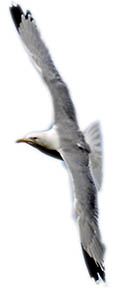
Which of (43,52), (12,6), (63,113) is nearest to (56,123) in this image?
(63,113)

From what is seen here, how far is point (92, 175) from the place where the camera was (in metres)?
6.62

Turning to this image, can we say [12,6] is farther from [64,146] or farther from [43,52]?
[64,146]

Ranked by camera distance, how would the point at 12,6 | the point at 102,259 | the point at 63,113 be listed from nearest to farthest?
1. the point at 102,259
2. the point at 63,113
3. the point at 12,6

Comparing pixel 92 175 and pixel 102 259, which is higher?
pixel 92 175

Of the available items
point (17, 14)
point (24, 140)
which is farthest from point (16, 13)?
point (24, 140)

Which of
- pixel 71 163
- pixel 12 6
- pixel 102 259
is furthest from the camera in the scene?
pixel 12 6

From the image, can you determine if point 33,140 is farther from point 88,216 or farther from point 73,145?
point 88,216

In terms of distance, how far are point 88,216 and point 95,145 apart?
118cm

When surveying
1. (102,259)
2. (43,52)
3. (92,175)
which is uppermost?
(43,52)

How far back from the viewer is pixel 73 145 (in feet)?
22.4

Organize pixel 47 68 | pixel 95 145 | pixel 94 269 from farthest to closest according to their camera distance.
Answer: pixel 95 145 → pixel 47 68 → pixel 94 269

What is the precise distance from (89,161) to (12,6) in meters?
1.46

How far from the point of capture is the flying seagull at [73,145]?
6.13 metres

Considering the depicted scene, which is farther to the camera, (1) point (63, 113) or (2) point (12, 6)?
(2) point (12, 6)
